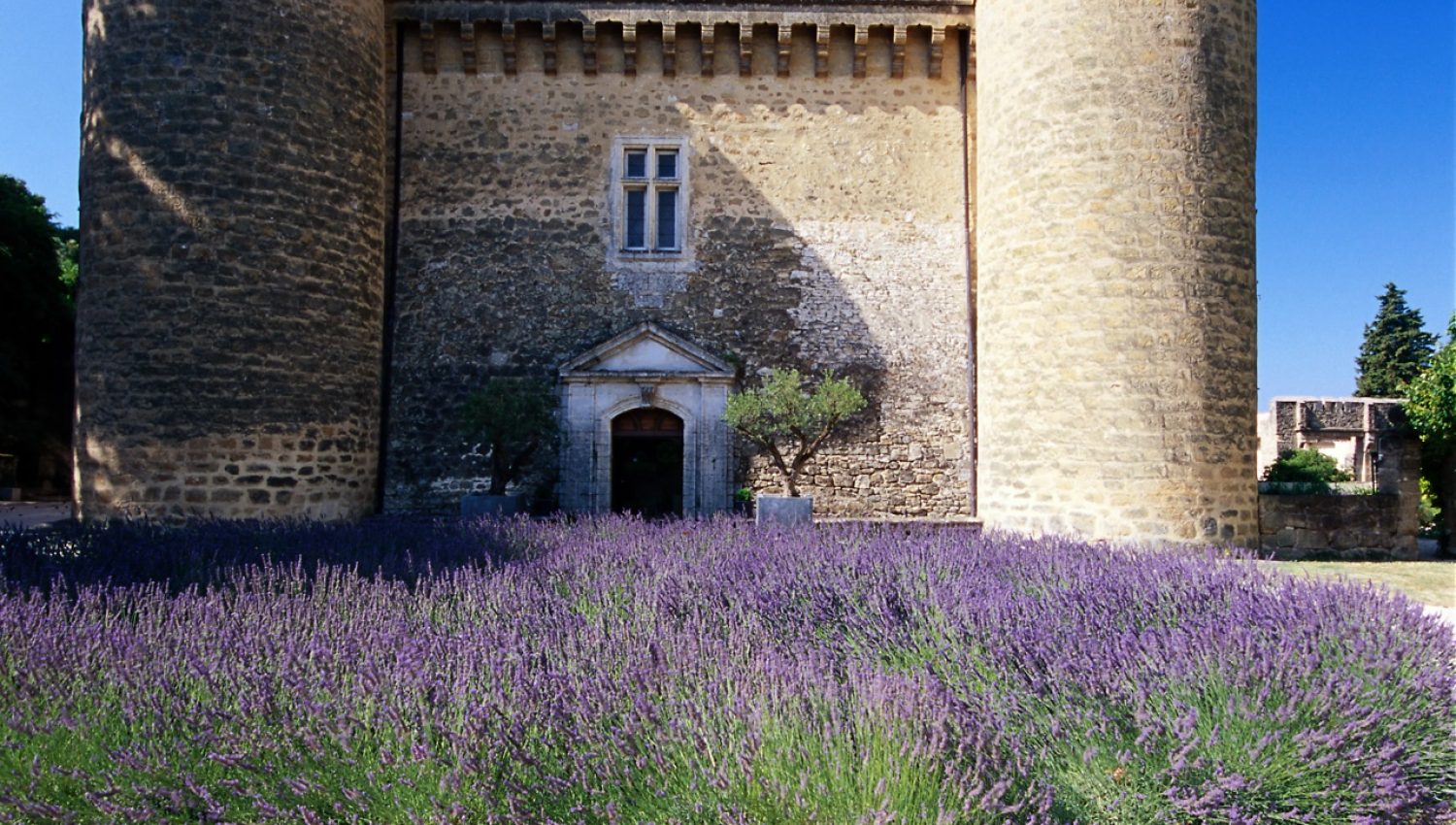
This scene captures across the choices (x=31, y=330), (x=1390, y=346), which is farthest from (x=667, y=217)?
(x=1390, y=346)

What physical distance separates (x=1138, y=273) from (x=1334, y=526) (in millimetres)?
3138

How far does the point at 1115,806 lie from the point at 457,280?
7.80m

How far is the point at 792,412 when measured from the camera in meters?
7.45

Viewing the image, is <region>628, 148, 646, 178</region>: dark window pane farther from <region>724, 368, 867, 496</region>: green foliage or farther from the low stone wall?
the low stone wall

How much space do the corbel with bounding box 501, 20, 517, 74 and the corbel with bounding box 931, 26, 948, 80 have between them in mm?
4051

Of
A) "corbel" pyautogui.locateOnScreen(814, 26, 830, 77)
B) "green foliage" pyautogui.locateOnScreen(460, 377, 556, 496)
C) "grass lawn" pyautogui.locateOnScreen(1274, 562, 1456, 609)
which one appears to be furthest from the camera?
"corbel" pyautogui.locateOnScreen(814, 26, 830, 77)

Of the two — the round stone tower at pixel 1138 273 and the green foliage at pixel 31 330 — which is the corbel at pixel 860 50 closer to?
the round stone tower at pixel 1138 273

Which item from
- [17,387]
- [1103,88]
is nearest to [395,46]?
[1103,88]

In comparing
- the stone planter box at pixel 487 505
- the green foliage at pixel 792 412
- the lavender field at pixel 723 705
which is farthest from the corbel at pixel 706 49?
the lavender field at pixel 723 705

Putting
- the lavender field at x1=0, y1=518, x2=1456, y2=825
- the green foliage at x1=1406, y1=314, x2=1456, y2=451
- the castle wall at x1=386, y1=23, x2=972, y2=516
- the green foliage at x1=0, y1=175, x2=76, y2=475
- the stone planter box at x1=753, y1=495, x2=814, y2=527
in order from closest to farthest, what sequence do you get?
the lavender field at x1=0, y1=518, x2=1456, y2=825, the stone planter box at x1=753, y1=495, x2=814, y2=527, the green foliage at x1=1406, y1=314, x2=1456, y2=451, the castle wall at x1=386, y1=23, x2=972, y2=516, the green foliage at x1=0, y1=175, x2=76, y2=475

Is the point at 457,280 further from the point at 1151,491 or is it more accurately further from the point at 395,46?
the point at 1151,491

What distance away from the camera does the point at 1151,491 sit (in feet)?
21.8

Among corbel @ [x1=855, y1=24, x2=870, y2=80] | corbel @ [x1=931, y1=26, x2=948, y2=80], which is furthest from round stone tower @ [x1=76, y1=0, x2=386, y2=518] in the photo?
corbel @ [x1=931, y1=26, x2=948, y2=80]

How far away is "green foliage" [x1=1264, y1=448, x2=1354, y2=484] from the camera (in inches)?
377
